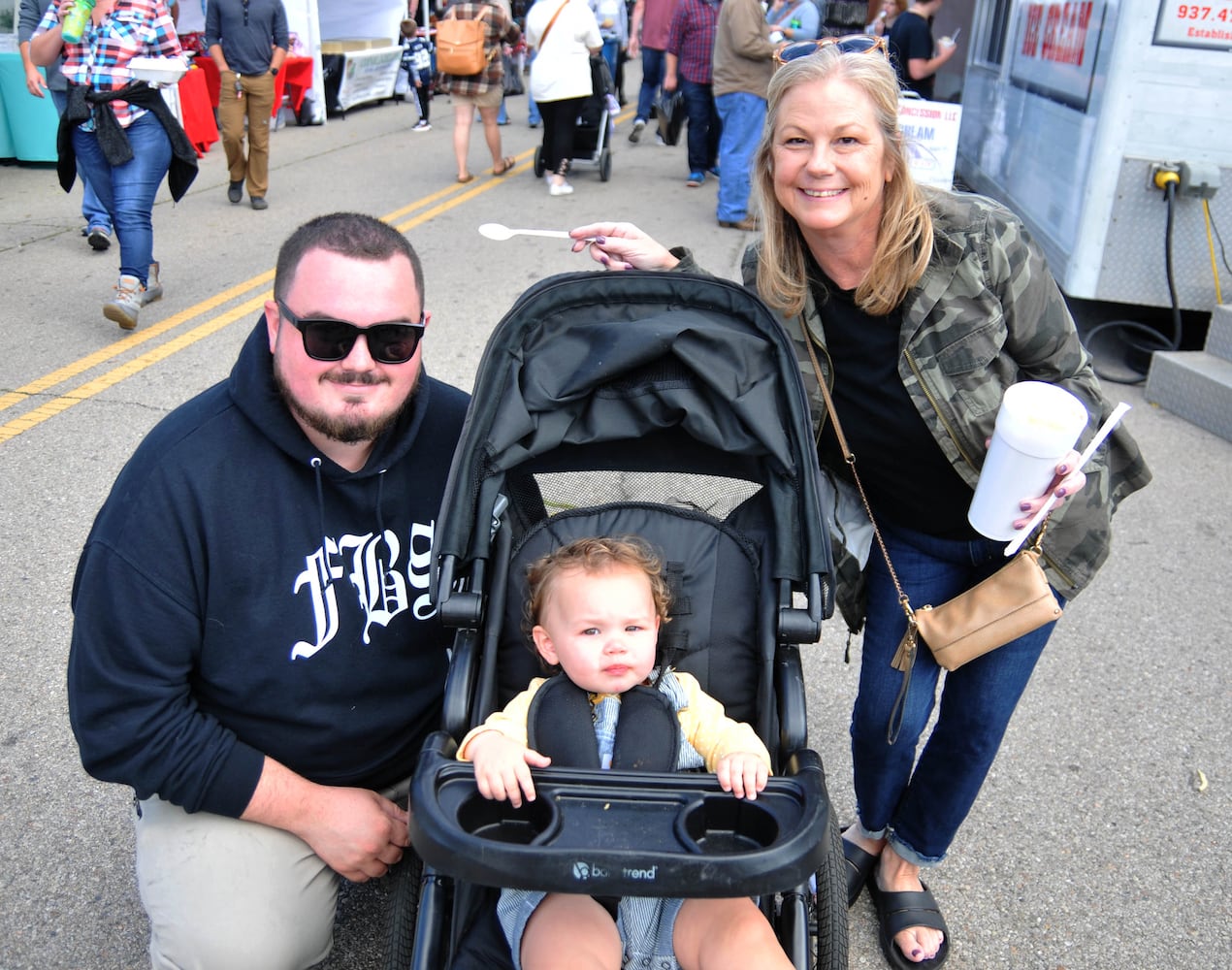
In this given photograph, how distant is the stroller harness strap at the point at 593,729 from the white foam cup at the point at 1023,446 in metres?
0.78

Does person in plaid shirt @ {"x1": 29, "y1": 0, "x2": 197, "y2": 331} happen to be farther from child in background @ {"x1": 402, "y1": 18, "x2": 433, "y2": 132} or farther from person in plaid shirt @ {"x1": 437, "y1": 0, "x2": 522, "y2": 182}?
child in background @ {"x1": 402, "y1": 18, "x2": 433, "y2": 132}

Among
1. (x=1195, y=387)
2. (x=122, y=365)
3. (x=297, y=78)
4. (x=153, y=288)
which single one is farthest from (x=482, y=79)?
(x=1195, y=387)

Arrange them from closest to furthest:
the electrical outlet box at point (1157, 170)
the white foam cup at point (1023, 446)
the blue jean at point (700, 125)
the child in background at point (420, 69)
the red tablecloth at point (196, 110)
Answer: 1. the white foam cup at point (1023, 446)
2. the electrical outlet box at point (1157, 170)
3. the red tablecloth at point (196, 110)
4. the blue jean at point (700, 125)
5. the child in background at point (420, 69)

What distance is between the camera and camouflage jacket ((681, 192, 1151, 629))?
2258 mm

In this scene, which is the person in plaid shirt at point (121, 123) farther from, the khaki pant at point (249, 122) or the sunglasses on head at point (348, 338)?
the sunglasses on head at point (348, 338)

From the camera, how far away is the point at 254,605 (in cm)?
224

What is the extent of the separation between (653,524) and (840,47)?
1121mm

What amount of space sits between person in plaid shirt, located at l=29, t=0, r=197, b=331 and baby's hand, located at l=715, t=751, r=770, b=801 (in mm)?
5247

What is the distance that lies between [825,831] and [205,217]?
28.1ft

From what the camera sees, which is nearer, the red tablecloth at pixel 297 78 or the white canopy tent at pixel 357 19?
the red tablecloth at pixel 297 78

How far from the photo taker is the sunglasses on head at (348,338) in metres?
2.17

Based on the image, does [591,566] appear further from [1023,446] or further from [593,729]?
[1023,446]

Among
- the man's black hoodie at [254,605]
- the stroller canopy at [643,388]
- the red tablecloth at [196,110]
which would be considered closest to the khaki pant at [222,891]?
the man's black hoodie at [254,605]

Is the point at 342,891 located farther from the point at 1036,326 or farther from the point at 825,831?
the point at 1036,326
